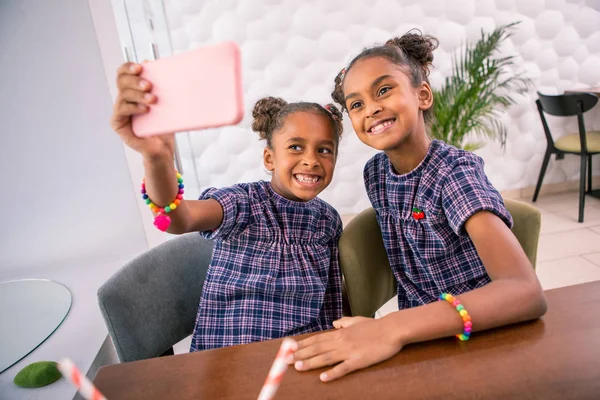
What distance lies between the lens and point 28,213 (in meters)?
1.72

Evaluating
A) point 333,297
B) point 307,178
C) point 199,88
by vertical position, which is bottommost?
point 333,297

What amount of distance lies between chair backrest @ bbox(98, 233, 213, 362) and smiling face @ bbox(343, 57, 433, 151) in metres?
0.61

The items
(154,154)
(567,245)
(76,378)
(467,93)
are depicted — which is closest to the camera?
(76,378)

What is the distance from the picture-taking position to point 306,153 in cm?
115

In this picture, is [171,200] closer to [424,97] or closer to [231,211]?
[231,211]

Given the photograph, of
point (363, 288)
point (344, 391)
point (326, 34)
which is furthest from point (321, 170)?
point (326, 34)

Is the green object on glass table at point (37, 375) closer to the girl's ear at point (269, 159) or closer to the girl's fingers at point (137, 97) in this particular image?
the girl's ear at point (269, 159)

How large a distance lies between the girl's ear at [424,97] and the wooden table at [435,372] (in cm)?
68

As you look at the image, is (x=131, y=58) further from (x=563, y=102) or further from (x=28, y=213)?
(x=563, y=102)

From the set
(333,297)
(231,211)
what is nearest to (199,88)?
(231,211)

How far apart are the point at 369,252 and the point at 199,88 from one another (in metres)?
0.80

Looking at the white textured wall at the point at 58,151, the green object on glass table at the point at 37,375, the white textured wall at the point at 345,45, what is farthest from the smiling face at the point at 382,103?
the white textured wall at the point at 345,45

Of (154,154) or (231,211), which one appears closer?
(154,154)

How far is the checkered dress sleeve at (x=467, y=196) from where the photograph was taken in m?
0.88
